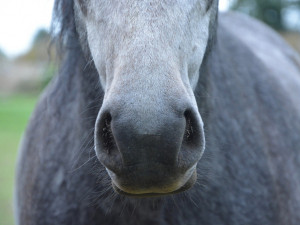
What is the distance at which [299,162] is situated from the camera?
105 inches

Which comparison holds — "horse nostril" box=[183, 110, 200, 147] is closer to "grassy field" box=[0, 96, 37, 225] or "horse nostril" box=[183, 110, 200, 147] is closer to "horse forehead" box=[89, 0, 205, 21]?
"horse forehead" box=[89, 0, 205, 21]

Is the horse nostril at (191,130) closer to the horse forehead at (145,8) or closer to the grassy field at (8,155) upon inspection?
the horse forehead at (145,8)

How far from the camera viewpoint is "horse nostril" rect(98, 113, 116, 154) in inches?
57.1

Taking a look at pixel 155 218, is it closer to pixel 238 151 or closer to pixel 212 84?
pixel 238 151

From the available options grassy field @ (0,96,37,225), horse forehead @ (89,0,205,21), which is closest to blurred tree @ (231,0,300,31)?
grassy field @ (0,96,37,225)

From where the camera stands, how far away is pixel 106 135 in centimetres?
147

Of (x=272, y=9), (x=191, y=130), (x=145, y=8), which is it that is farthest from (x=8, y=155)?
(x=272, y=9)

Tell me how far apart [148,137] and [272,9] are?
22304 mm

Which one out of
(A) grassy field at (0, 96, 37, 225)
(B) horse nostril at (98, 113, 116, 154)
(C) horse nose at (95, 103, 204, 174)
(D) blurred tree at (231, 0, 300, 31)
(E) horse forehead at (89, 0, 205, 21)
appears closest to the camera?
(C) horse nose at (95, 103, 204, 174)

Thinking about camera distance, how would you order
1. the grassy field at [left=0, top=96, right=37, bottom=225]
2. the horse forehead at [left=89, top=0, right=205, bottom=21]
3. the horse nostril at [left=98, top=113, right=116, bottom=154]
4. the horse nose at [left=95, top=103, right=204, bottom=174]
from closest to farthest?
1. the horse nose at [left=95, top=103, right=204, bottom=174]
2. the horse nostril at [left=98, top=113, right=116, bottom=154]
3. the horse forehead at [left=89, top=0, right=205, bottom=21]
4. the grassy field at [left=0, top=96, right=37, bottom=225]

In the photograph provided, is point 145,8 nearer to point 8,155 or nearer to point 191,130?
point 191,130

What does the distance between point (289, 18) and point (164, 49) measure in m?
22.9

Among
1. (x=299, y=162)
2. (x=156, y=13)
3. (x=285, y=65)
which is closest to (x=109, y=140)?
(x=156, y=13)

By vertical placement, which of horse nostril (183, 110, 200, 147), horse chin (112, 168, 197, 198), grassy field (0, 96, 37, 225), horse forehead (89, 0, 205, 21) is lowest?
grassy field (0, 96, 37, 225)
